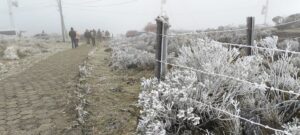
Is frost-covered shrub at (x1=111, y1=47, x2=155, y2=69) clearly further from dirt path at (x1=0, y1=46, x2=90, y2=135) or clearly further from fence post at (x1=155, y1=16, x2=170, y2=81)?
fence post at (x1=155, y1=16, x2=170, y2=81)

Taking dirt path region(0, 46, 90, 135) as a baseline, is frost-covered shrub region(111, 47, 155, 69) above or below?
above

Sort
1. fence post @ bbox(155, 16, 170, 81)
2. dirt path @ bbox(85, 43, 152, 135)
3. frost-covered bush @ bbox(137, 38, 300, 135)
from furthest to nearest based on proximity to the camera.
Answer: fence post @ bbox(155, 16, 170, 81), dirt path @ bbox(85, 43, 152, 135), frost-covered bush @ bbox(137, 38, 300, 135)

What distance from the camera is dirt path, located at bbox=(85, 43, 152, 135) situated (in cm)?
440

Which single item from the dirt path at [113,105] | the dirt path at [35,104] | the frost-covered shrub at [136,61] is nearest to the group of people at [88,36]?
the frost-covered shrub at [136,61]

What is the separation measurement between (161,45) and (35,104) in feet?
8.72

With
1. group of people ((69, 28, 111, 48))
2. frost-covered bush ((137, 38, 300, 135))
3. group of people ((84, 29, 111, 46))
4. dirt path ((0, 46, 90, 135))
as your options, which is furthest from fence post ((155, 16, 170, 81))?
group of people ((84, 29, 111, 46))

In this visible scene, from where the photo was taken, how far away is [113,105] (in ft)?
17.8

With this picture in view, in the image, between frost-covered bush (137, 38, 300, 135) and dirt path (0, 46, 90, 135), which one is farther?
dirt path (0, 46, 90, 135)

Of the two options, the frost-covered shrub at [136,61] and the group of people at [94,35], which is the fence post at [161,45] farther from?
the group of people at [94,35]

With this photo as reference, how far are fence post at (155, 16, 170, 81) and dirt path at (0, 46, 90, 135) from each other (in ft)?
5.50

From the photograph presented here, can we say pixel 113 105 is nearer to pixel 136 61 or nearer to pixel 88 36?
pixel 136 61

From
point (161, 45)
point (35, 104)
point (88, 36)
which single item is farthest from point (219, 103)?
point (88, 36)

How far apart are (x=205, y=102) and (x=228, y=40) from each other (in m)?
10.7

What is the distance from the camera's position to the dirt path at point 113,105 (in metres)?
4.40
